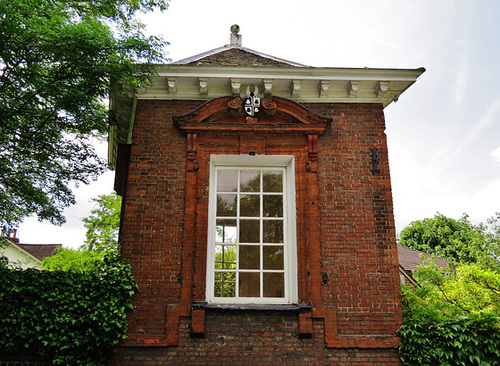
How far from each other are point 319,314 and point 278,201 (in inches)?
77.9

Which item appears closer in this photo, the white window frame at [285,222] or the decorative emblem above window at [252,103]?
the white window frame at [285,222]

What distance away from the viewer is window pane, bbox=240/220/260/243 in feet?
20.5

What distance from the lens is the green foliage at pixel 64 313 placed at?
203 inches

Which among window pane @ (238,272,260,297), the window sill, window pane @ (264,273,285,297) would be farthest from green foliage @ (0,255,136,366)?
window pane @ (264,273,285,297)

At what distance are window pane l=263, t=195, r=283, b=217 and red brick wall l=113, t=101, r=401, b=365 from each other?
418 mm

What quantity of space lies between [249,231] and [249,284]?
885 millimetres

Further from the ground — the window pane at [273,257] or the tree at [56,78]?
the tree at [56,78]

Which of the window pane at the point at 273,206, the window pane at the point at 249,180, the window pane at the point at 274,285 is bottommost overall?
the window pane at the point at 274,285

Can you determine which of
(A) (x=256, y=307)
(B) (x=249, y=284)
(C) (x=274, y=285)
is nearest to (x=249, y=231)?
(B) (x=249, y=284)

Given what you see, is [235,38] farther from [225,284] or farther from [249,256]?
[225,284]

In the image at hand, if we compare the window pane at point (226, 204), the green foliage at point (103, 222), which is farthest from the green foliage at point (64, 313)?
the green foliage at point (103, 222)

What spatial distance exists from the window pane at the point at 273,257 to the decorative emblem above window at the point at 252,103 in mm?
2390

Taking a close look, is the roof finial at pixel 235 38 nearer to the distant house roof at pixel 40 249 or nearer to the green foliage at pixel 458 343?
the green foliage at pixel 458 343

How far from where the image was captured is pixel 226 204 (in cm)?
643
